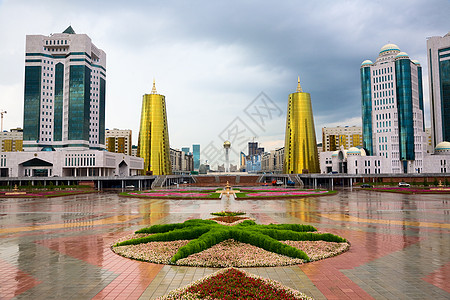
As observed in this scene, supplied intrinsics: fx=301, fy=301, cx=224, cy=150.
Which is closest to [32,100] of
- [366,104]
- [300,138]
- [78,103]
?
[78,103]

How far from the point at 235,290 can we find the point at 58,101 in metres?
106

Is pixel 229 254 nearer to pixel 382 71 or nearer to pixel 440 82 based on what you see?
pixel 382 71

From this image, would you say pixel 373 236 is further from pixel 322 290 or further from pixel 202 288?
pixel 202 288

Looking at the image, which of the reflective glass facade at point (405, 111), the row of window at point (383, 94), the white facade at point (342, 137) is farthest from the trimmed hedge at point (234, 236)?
the white facade at point (342, 137)

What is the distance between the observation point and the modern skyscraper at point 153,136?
323 ft

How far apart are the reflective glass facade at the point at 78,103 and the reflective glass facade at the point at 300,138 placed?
65813mm

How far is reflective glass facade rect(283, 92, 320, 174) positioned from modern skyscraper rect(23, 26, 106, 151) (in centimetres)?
6540

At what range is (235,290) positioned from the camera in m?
5.80

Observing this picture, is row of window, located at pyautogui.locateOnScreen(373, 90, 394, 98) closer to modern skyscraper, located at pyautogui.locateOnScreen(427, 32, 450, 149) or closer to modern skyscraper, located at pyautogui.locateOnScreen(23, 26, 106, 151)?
modern skyscraper, located at pyautogui.locateOnScreen(427, 32, 450, 149)

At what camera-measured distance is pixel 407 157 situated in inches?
3221

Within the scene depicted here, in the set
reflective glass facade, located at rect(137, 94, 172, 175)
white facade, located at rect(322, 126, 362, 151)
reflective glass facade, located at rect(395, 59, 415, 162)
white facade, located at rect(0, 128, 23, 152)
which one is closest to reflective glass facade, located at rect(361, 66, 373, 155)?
reflective glass facade, located at rect(395, 59, 415, 162)

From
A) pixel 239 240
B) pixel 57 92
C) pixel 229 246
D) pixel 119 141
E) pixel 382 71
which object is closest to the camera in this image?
pixel 229 246

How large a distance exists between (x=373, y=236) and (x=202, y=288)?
897cm

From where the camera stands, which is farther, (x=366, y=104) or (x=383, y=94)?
(x=366, y=104)
